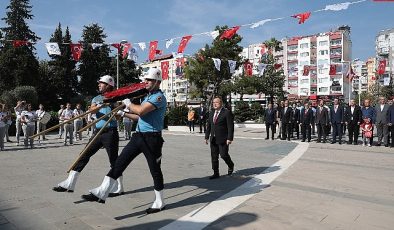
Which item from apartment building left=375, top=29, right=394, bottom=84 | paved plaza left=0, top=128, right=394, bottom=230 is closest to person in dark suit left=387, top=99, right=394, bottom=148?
paved plaza left=0, top=128, right=394, bottom=230

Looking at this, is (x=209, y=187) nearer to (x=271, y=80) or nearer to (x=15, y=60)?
(x=271, y=80)

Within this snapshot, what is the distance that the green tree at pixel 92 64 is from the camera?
5844cm

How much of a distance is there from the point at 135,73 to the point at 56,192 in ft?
160

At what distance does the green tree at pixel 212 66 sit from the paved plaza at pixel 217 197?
29375 mm

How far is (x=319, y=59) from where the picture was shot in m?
94.9

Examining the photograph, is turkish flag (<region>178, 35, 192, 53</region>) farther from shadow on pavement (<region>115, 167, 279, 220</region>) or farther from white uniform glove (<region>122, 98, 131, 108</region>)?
white uniform glove (<region>122, 98, 131, 108</region>)

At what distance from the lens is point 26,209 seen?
5.35 metres

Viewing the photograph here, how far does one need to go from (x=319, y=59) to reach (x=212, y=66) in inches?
2412

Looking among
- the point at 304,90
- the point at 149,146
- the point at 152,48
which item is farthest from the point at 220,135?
the point at 304,90

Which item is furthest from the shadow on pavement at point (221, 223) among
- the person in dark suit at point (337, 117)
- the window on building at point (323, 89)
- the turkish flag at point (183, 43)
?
the window on building at point (323, 89)

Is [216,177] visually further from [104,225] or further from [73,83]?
[73,83]

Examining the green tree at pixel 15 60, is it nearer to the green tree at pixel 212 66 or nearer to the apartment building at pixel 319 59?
the green tree at pixel 212 66

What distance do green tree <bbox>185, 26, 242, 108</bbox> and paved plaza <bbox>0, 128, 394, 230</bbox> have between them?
96.4 ft

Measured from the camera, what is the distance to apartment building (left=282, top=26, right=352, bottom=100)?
89.6 meters
